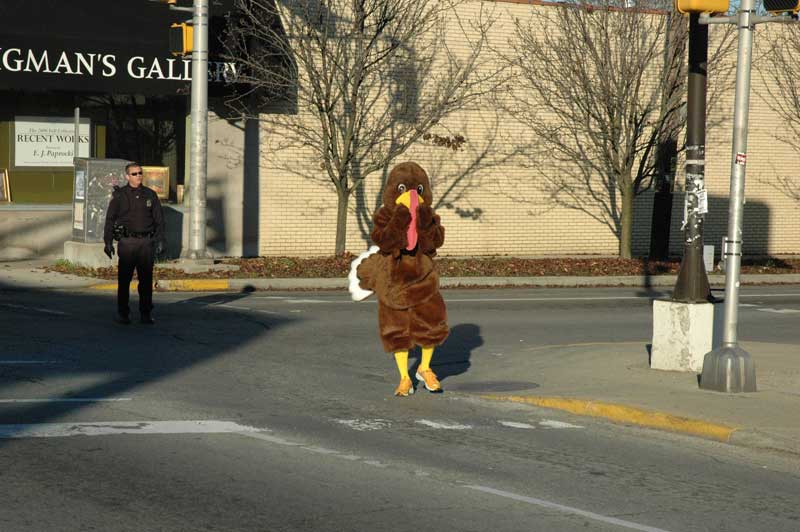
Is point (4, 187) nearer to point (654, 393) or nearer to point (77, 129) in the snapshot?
point (77, 129)

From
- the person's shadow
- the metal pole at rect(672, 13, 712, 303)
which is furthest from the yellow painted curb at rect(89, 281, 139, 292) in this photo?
the metal pole at rect(672, 13, 712, 303)

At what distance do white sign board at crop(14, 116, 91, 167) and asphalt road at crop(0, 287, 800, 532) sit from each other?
9.82 meters

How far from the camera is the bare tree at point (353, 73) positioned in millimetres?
22797

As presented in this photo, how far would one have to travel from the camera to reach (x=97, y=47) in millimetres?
21906

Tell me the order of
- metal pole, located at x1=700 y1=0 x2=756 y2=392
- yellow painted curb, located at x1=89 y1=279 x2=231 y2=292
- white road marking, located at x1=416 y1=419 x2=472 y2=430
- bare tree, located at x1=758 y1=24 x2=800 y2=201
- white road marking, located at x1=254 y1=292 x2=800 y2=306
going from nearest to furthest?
white road marking, located at x1=416 y1=419 x2=472 y2=430 < metal pole, located at x1=700 y1=0 x2=756 y2=392 < white road marking, located at x1=254 y1=292 x2=800 y2=306 < yellow painted curb, located at x1=89 y1=279 x2=231 y2=292 < bare tree, located at x1=758 y1=24 x2=800 y2=201

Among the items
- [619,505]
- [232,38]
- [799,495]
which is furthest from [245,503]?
[232,38]

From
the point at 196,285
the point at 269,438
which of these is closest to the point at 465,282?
the point at 196,285

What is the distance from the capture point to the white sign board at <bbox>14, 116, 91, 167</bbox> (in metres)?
22.9

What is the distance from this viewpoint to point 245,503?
6.64 m

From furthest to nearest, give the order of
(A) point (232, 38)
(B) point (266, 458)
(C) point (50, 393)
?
1. (A) point (232, 38)
2. (C) point (50, 393)
3. (B) point (266, 458)

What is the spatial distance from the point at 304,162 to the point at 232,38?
352 cm

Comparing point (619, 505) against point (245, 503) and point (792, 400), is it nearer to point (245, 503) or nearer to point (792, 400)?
point (245, 503)

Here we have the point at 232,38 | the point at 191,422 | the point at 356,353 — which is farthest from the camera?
the point at 232,38

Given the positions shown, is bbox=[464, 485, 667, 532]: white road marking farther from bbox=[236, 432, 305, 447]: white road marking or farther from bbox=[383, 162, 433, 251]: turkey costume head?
bbox=[383, 162, 433, 251]: turkey costume head
